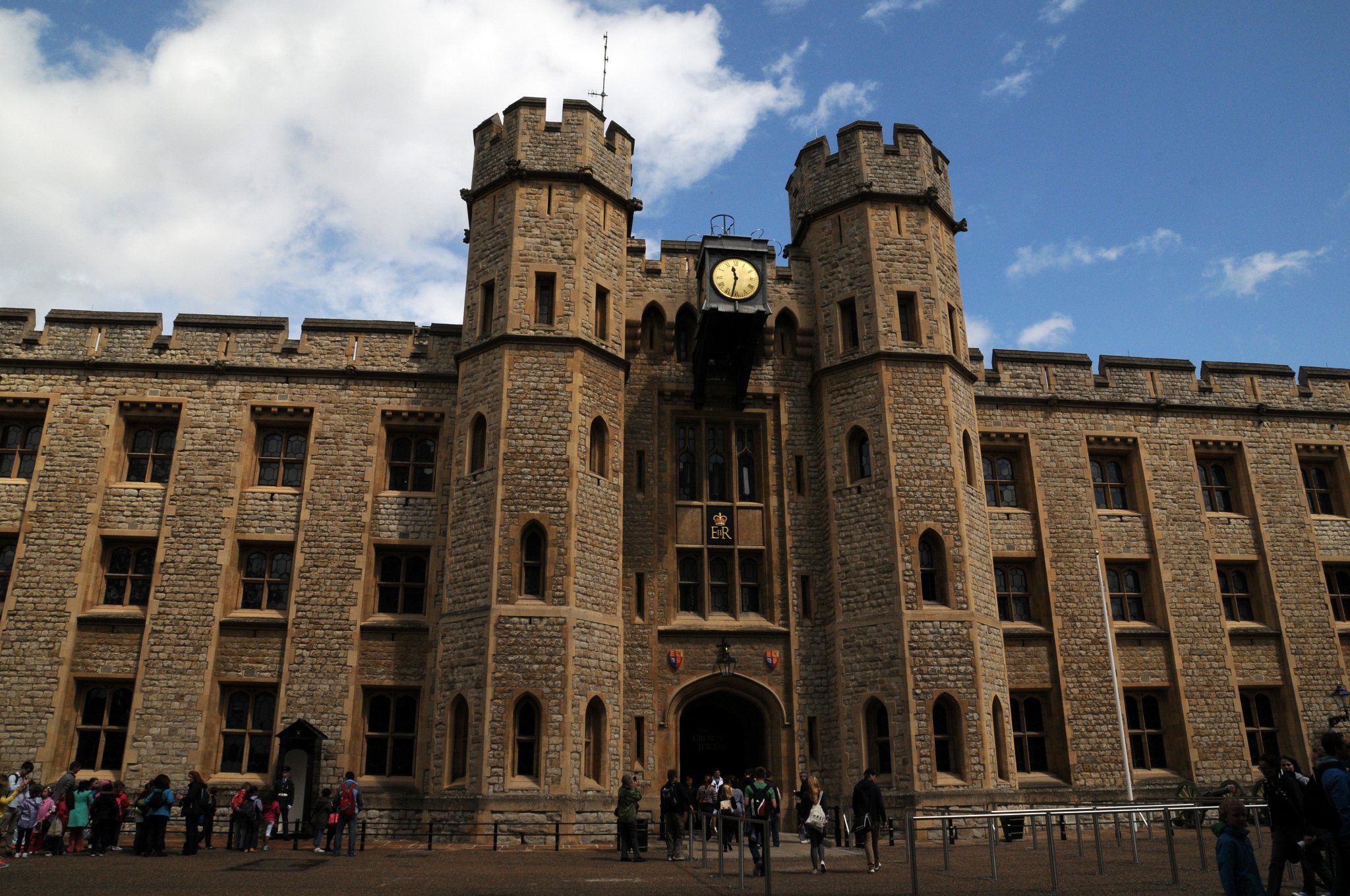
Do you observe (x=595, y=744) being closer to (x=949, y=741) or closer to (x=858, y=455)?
(x=949, y=741)

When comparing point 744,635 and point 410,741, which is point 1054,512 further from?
point 410,741

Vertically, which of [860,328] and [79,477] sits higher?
[860,328]

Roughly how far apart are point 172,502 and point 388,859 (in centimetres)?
954

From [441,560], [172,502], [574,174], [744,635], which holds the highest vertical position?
[574,174]

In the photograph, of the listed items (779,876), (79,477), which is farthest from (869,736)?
(79,477)

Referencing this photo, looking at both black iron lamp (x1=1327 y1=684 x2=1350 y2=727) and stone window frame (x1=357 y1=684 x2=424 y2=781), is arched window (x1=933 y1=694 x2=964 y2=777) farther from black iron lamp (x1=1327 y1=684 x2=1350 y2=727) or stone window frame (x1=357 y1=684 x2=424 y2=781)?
stone window frame (x1=357 y1=684 x2=424 y2=781)

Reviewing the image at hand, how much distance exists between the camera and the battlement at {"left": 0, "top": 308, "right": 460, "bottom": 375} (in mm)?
20422

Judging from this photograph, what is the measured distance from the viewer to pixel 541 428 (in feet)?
60.0

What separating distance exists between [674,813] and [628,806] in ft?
2.79

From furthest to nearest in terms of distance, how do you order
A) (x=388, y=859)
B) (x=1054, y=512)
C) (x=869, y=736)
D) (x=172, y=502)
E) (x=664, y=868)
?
(x=1054, y=512) → (x=172, y=502) → (x=869, y=736) → (x=388, y=859) → (x=664, y=868)

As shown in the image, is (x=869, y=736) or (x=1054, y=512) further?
(x=1054, y=512)

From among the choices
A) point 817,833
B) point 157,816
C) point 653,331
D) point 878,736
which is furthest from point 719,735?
point 157,816

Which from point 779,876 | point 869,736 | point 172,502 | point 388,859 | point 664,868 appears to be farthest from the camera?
point 172,502

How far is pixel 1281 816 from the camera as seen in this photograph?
848 cm
